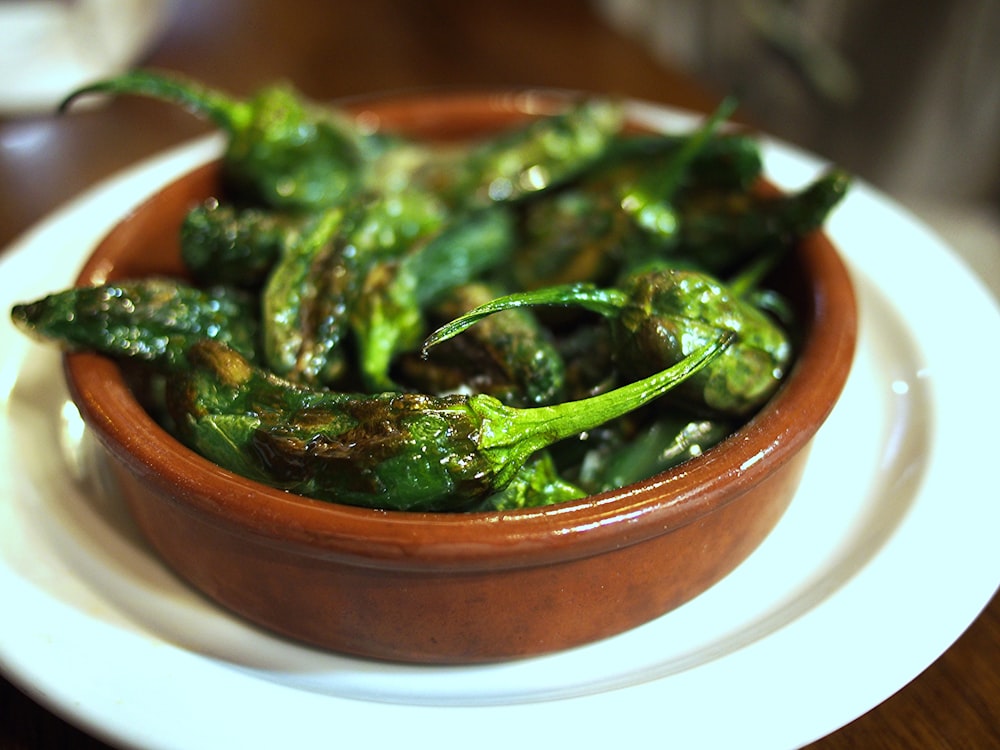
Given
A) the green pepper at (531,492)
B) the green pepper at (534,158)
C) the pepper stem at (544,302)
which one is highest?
the pepper stem at (544,302)

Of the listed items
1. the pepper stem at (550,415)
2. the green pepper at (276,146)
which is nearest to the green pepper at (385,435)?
the pepper stem at (550,415)

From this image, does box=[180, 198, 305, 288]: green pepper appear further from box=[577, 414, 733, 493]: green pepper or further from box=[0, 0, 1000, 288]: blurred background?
box=[0, 0, 1000, 288]: blurred background

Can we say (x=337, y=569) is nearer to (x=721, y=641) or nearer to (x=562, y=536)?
(x=562, y=536)

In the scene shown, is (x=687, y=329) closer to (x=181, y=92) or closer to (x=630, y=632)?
(x=630, y=632)

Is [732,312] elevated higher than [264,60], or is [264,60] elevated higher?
[732,312]

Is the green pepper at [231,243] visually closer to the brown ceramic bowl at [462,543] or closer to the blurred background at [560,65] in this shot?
the brown ceramic bowl at [462,543]

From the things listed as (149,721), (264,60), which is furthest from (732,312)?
(264,60)

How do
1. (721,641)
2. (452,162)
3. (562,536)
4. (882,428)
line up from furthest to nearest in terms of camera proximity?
(452,162) < (882,428) < (721,641) < (562,536)

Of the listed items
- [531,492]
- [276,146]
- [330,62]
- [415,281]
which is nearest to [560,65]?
[330,62]
